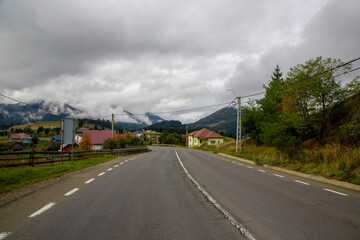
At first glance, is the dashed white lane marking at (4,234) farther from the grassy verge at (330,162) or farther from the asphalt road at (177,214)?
the grassy verge at (330,162)

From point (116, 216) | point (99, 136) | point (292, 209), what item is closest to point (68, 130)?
point (116, 216)

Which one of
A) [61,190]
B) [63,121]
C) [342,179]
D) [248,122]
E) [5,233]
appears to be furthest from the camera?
[248,122]

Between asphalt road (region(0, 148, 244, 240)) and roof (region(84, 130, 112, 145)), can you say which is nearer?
asphalt road (region(0, 148, 244, 240))

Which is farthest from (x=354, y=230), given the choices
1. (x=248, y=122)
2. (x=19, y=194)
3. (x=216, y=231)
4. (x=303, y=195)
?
(x=248, y=122)

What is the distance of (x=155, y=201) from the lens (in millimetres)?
5594

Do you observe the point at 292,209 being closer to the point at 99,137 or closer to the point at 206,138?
the point at 99,137

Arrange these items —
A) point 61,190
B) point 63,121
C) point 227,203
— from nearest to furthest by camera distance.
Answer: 1. point 227,203
2. point 61,190
3. point 63,121

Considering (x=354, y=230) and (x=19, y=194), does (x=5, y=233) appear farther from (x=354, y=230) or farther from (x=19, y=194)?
(x=354, y=230)

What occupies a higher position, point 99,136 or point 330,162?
point 99,136

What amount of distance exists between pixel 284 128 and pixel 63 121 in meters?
16.8

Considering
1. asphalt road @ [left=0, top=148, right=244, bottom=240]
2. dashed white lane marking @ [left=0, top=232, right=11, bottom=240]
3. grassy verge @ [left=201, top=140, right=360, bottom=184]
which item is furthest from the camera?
grassy verge @ [left=201, top=140, right=360, bottom=184]

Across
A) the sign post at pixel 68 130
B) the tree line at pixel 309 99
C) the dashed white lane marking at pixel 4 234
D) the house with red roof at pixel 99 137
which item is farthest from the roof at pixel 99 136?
the dashed white lane marking at pixel 4 234

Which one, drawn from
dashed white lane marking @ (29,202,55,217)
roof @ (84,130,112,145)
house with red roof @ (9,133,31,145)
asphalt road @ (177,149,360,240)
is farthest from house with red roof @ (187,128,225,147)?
dashed white lane marking @ (29,202,55,217)

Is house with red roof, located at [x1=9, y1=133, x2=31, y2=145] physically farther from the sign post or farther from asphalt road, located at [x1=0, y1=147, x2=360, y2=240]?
asphalt road, located at [x1=0, y1=147, x2=360, y2=240]
